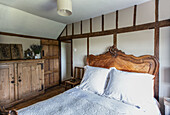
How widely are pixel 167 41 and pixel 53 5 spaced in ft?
8.48

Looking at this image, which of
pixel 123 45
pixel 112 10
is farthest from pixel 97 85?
pixel 112 10

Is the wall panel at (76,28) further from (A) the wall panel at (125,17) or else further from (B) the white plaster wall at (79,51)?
(A) the wall panel at (125,17)

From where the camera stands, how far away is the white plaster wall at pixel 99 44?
260cm

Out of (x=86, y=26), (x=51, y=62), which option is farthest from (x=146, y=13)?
(x=51, y=62)

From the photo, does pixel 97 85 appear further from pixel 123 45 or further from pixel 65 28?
pixel 65 28

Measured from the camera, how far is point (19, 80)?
8.43 feet

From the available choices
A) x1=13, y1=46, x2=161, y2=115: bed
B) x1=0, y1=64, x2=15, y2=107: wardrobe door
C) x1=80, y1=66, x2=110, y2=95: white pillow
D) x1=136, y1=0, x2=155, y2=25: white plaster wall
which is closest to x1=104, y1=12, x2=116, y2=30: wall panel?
x1=136, y1=0, x2=155, y2=25: white plaster wall

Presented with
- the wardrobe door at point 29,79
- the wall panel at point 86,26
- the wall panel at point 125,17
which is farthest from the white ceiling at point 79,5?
the wardrobe door at point 29,79

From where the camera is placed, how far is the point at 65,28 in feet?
12.1

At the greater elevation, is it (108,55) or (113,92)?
(108,55)

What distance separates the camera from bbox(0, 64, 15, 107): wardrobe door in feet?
7.42

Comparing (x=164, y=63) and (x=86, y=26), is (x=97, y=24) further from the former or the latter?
(x=164, y=63)

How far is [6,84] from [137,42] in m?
3.43

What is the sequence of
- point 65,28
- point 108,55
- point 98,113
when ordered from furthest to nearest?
point 65,28 → point 108,55 → point 98,113
